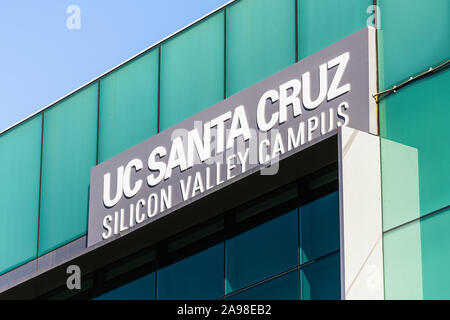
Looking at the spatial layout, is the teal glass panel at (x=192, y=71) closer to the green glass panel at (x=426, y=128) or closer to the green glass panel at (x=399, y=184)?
the green glass panel at (x=426, y=128)

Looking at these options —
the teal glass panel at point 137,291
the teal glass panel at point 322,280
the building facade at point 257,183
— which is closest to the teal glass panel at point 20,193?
the building facade at point 257,183

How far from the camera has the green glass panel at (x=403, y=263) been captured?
1866 centimetres

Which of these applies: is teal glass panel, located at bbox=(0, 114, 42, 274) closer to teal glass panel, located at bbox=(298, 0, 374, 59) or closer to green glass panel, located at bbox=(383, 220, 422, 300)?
teal glass panel, located at bbox=(298, 0, 374, 59)

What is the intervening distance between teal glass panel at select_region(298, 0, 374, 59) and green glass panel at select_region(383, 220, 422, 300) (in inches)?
158

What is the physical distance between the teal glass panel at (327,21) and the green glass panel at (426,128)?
182cm

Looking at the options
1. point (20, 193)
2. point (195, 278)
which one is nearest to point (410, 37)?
point (195, 278)

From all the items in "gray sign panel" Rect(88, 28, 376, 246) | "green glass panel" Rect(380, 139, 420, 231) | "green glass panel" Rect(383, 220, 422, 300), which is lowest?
"green glass panel" Rect(383, 220, 422, 300)

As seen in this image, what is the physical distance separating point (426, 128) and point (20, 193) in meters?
12.1

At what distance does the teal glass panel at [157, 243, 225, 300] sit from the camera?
2294 centimetres

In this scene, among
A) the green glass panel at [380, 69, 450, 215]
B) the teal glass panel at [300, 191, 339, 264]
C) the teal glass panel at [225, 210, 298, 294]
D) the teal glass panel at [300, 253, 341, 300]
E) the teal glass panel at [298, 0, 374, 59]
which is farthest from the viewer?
the teal glass panel at [225, 210, 298, 294]

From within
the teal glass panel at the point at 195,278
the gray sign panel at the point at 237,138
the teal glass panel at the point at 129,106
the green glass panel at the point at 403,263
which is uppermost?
the teal glass panel at the point at 129,106

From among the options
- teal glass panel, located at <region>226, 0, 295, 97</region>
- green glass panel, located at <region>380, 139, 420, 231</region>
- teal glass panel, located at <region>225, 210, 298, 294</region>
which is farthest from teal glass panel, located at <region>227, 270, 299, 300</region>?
teal glass panel, located at <region>226, 0, 295, 97</region>

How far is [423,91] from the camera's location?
1992 cm
